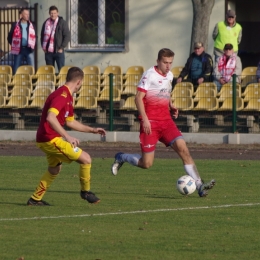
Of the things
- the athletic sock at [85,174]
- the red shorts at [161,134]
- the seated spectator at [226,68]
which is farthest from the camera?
the seated spectator at [226,68]

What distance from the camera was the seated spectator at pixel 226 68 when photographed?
20.4 metres

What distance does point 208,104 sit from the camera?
20297 millimetres

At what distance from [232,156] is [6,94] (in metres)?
6.60

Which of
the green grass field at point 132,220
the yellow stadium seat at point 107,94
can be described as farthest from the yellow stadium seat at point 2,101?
the green grass field at point 132,220

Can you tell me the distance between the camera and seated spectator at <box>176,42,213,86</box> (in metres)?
20.4

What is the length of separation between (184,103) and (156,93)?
8.89m

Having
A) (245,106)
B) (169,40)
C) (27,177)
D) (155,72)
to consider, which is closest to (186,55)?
(169,40)

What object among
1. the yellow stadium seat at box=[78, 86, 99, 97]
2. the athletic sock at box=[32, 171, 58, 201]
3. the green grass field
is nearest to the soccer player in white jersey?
the green grass field

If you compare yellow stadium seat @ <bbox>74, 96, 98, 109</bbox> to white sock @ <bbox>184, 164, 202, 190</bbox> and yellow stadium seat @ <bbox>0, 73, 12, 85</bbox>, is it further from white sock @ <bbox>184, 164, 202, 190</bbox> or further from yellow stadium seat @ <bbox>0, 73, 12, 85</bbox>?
white sock @ <bbox>184, 164, 202, 190</bbox>

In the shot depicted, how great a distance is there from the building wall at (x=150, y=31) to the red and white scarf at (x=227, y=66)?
4.45 m

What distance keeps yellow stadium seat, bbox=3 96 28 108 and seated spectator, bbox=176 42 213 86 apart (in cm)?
394

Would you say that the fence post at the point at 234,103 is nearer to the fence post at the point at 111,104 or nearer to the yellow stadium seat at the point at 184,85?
the yellow stadium seat at the point at 184,85

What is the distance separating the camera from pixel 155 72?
11672 millimetres

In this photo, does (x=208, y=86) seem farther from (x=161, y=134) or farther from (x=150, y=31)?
(x=161, y=134)
